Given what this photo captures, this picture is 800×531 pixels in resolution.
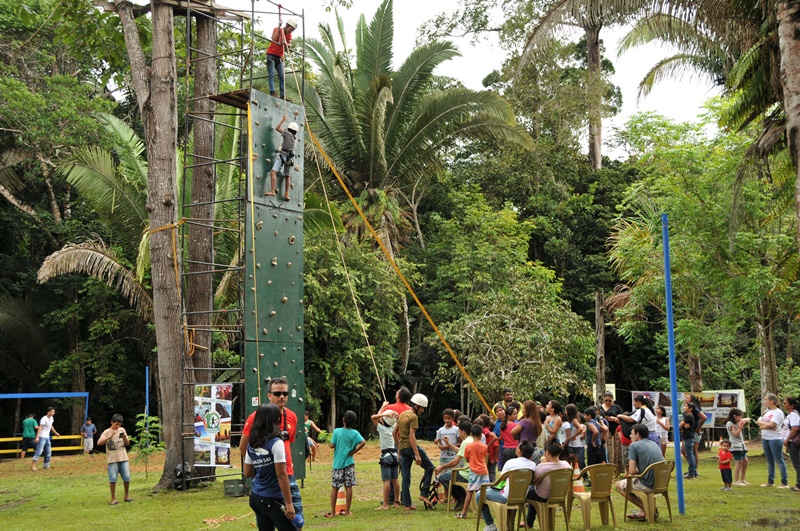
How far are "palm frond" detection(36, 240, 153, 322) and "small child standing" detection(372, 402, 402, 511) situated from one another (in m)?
12.7

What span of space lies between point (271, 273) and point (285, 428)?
5.17m

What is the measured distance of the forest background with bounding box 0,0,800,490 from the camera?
66.7 feet

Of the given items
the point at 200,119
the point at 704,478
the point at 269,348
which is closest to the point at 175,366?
the point at 269,348

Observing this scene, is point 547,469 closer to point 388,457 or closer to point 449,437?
point 449,437

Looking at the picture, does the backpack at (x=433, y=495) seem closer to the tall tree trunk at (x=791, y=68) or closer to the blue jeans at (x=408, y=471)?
the blue jeans at (x=408, y=471)

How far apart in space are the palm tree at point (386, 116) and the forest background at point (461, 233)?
4.5 inches

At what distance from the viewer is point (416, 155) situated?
2833 centimetres

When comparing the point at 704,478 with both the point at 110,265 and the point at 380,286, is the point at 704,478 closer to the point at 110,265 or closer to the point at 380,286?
the point at 380,286

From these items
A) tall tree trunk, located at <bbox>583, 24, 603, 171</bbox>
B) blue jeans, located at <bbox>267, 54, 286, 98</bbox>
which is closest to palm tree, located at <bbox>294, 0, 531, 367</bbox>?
tall tree trunk, located at <bbox>583, 24, 603, 171</bbox>

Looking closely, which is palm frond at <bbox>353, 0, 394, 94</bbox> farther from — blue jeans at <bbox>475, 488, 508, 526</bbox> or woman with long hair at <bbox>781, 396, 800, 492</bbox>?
blue jeans at <bbox>475, 488, 508, 526</bbox>

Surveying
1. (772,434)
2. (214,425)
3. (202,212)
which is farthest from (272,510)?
(202,212)

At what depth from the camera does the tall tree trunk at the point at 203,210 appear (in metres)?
15.3

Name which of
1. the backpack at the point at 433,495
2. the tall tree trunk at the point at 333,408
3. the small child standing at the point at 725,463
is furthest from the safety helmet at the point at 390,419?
the tall tree trunk at the point at 333,408

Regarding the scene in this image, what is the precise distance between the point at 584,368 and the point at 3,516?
21138 millimetres
